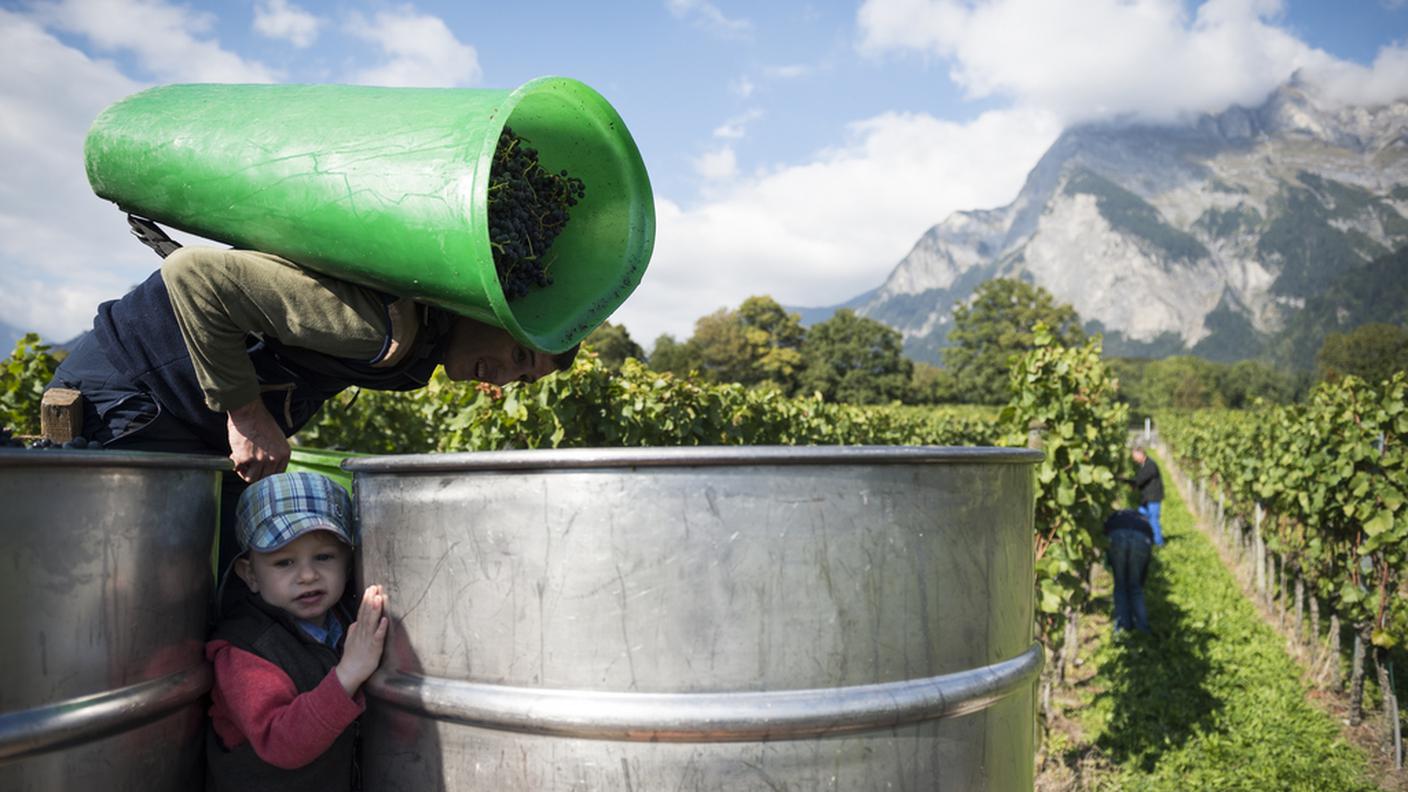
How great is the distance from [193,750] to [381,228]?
88 centimetres

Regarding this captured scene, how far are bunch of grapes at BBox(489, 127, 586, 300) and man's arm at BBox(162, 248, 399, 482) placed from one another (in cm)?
24

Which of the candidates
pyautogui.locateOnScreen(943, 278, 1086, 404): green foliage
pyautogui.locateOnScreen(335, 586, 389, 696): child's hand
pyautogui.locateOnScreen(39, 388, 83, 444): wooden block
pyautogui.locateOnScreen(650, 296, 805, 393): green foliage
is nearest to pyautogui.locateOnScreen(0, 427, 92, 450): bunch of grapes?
pyautogui.locateOnScreen(39, 388, 83, 444): wooden block

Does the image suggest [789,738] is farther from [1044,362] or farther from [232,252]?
[1044,362]

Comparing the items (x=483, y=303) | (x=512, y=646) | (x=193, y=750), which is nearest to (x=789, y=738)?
(x=512, y=646)

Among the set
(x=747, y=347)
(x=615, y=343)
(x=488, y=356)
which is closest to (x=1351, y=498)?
(x=488, y=356)

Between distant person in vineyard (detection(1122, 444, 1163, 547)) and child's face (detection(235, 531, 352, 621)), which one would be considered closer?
child's face (detection(235, 531, 352, 621))

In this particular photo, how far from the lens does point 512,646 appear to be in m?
1.46

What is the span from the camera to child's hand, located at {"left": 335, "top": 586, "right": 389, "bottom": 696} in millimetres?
1597

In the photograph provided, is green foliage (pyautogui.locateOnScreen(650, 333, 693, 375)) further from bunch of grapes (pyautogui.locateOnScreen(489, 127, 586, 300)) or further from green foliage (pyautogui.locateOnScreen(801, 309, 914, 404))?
bunch of grapes (pyautogui.locateOnScreen(489, 127, 586, 300))

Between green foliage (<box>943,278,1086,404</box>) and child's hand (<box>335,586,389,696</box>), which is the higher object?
green foliage (<box>943,278,1086,404</box>)

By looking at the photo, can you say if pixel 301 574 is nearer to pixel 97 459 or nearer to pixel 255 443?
pixel 255 443

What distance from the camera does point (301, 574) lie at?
1.73 metres

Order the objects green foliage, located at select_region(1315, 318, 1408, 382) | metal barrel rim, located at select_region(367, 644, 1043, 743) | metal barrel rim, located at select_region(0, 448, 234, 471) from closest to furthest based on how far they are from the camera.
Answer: metal barrel rim, located at select_region(0, 448, 234, 471)
metal barrel rim, located at select_region(367, 644, 1043, 743)
green foliage, located at select_region(1315, 318, 1408, 382)

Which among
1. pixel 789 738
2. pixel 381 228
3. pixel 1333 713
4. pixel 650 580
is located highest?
pixel 381 228
